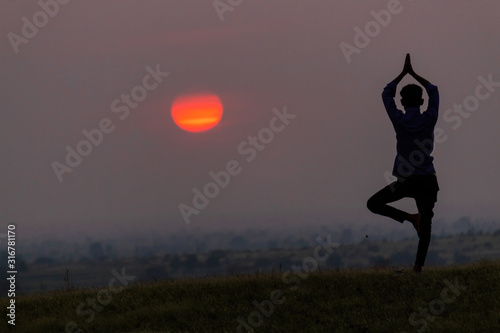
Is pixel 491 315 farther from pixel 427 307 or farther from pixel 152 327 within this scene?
pixel 152 327

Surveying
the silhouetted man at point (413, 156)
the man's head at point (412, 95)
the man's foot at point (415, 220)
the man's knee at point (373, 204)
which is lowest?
the man's foot at point (415, 220)

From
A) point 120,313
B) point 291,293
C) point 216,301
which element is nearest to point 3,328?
point 120,313

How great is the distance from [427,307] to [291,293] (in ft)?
8.16

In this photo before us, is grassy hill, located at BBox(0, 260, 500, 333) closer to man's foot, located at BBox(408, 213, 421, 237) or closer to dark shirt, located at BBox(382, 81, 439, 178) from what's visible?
man's foot, located at BBox(408, 213, 421, 237)

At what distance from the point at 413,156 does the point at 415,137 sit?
337 millimetres

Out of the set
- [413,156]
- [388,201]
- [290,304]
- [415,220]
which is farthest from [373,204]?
[290,304]

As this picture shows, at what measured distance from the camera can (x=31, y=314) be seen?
1506 centimetres

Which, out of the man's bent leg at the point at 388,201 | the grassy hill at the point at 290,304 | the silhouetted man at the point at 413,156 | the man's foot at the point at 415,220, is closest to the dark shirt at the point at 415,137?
the silhouetted man at the point at 413,156

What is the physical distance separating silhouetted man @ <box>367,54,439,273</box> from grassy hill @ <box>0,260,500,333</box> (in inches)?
45.7

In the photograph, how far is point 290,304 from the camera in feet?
45.7

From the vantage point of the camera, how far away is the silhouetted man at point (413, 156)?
13.6 m

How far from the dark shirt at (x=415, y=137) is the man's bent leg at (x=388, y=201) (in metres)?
0.27

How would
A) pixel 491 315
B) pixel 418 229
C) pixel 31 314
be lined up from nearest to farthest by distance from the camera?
pixel 491 315, pixel 418 229, pixel 31 314

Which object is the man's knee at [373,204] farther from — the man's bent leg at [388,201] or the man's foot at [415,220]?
the man's foot at [415,220]
